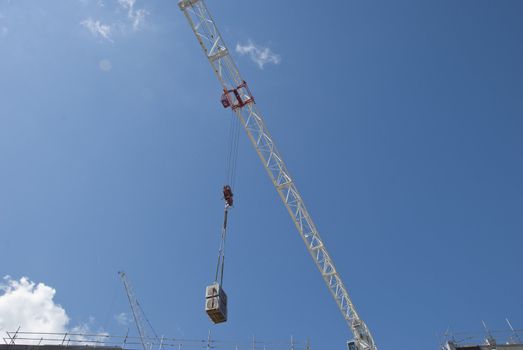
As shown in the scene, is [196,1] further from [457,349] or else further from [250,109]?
[457,349]

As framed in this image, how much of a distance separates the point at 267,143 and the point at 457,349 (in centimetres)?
→ 2616

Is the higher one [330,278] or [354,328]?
[330,278]

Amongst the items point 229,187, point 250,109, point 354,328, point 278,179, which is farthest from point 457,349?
point 250,109

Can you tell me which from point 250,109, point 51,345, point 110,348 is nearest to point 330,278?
point 250,109

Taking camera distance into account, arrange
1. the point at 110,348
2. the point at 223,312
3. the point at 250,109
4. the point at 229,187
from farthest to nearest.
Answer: the point at 250,109 → the point at 110,348 → the point at 229,187 → the point at 223,312

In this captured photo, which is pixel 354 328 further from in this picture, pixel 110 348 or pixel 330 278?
pixel 110 348

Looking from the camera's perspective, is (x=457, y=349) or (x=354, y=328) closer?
(x=457, y=349)

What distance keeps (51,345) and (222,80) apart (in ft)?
96.7

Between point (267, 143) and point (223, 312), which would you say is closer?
point (223, 312)

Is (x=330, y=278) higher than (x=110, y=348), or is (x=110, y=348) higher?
(x=330, y=278)

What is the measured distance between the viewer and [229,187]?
3403 centimetres

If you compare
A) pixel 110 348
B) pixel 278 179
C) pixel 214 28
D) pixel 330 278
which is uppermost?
pixel 214 28

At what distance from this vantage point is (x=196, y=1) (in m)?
37.1

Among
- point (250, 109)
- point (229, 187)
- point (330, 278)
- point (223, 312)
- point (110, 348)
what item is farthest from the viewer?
point (330, 278)
